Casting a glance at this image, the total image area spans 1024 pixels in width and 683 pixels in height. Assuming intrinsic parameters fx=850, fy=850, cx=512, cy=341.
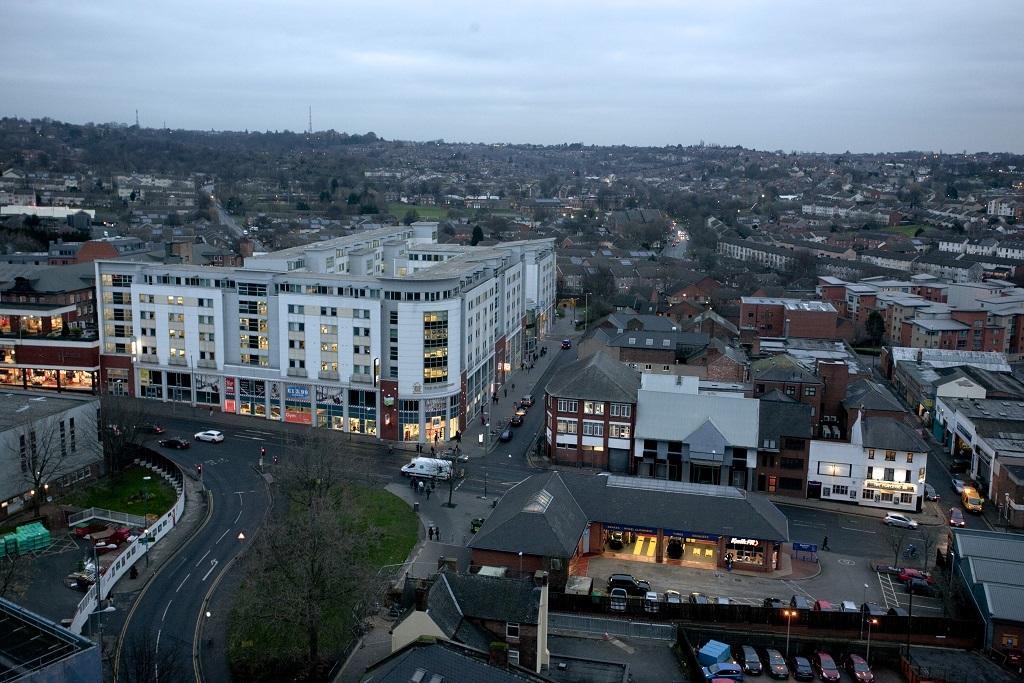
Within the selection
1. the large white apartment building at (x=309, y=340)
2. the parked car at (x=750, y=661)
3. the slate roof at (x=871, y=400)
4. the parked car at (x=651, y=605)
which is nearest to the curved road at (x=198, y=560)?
the large white apartment building at (x=309, y=340)

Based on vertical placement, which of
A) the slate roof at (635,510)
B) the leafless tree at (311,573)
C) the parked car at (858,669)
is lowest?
the parked car at (858,669)

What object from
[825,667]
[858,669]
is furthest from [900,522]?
[825,667]

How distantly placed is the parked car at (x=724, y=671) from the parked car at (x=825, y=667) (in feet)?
7.84

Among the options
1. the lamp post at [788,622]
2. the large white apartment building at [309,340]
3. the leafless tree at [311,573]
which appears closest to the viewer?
the leafless tree at [311,573]

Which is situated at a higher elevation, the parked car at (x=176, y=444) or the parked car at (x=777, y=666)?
the parked car at (x=176, y=444)

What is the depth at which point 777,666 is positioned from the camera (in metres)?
24.7

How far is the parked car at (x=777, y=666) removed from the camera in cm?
2452

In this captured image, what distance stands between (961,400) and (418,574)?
33259 mm

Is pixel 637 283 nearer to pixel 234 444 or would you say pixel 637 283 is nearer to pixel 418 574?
pixel 234 444

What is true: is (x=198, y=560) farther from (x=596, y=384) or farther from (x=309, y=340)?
(x=596, y=384)

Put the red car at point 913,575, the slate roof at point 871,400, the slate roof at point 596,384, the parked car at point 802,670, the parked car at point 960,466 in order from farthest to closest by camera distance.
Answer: the parked car at point 960,466, the slate roof at point 871,400, the slate roof at point 596,384, the red car at point 913,575, the parked car at point 802,670

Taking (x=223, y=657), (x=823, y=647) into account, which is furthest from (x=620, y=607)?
(x=223, y=657)

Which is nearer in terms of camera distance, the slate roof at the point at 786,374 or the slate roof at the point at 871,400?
the slate roof at the point at 871,400

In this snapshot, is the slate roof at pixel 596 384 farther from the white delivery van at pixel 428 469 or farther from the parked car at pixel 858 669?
the parked car at pixel 858 669
